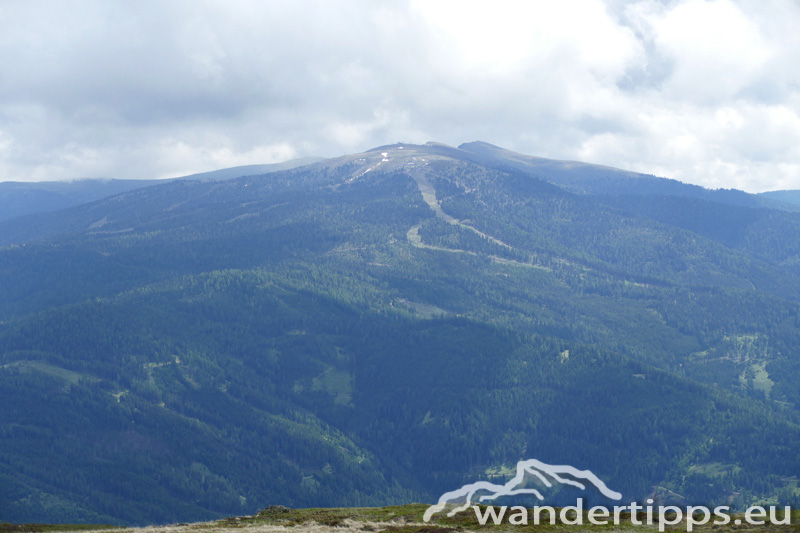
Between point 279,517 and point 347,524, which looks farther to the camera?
point 279,517

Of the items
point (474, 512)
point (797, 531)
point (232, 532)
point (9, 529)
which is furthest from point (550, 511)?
point (9, 529)

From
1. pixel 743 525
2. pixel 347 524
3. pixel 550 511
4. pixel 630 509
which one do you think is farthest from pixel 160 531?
pixel 743 525

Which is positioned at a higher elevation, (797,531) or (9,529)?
(797,531)

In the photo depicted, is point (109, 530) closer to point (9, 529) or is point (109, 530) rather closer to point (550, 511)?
point (9, 529)

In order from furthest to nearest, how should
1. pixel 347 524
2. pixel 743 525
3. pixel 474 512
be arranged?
pixel 474 512, pixel 347 524, pixel 743 525

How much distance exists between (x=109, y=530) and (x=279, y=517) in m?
23.0

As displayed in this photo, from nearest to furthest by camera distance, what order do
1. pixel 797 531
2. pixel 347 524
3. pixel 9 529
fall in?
pixel 797 531 < pixel 347 524 < pixel 9 529

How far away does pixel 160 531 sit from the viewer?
355 ft

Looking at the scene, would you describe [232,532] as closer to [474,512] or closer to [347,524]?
[347,524]

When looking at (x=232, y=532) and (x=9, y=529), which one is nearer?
(x=232, y=532)

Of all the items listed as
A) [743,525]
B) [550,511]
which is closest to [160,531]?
[550,511]

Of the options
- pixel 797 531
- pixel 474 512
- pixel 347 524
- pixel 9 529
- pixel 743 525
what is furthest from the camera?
pixel 9 529

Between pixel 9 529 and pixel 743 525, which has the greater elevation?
pixel 743 525

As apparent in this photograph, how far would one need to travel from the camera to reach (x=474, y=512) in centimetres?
12231
